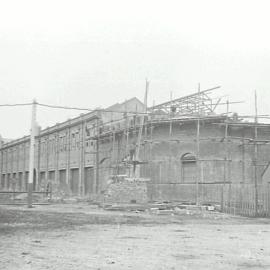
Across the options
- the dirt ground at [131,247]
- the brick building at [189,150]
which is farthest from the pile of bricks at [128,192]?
the dirt ground at [131,247]

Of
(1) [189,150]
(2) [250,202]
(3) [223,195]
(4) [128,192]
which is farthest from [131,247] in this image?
(1) [189,150]

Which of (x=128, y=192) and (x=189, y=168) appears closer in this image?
(x=128, y=192)

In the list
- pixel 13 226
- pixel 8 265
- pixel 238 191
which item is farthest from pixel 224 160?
pixel 8 265

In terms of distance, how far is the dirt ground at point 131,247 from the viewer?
8.72m

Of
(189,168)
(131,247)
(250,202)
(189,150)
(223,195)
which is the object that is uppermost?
(189,150)

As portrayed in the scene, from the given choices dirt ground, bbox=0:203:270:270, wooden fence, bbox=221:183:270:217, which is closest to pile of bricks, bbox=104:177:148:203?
wooden fence, bbox=221:183:270:217

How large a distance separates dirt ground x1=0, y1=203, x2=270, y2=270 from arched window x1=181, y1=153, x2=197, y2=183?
52.0 feet

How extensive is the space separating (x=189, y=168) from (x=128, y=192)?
5.28 meters

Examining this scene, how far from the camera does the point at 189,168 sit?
3241 centimetres

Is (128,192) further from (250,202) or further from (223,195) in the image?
(250,202)

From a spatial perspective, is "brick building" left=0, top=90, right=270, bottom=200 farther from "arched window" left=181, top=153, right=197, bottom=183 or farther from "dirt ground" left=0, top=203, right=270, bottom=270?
"dirt ground" left=0, top=203, right=270, bottom=270

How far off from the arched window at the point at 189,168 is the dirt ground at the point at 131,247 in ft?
52.0

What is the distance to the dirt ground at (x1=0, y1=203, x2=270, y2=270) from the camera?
→ 28.6 feet

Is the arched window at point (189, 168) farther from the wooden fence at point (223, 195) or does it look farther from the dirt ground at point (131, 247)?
the dirt ground at point (131, 247)
